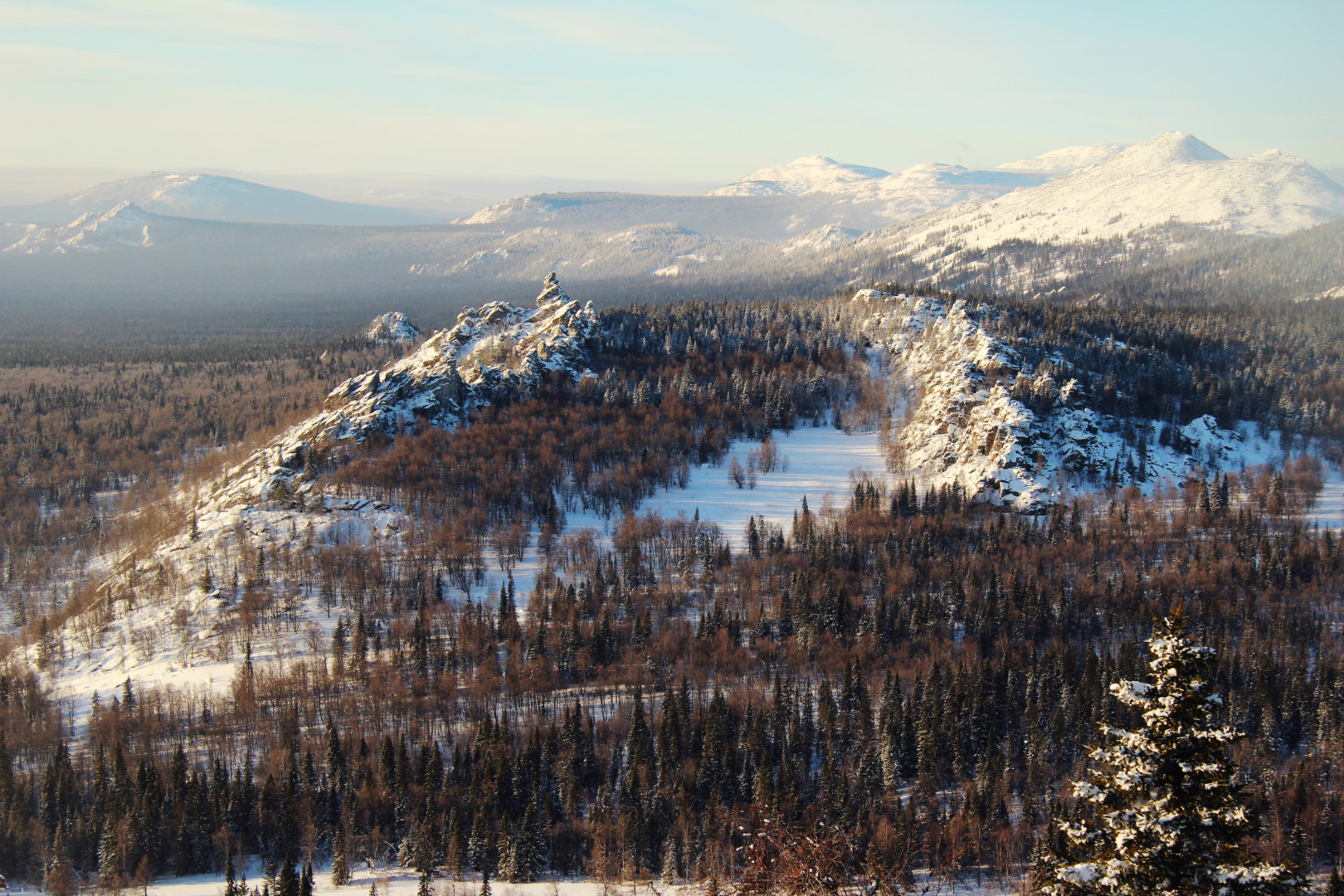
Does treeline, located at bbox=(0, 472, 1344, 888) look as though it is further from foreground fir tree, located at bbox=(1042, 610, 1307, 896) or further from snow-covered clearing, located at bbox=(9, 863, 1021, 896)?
foreground fir tree, located at bbox=(1042, 610, 1307, 896)

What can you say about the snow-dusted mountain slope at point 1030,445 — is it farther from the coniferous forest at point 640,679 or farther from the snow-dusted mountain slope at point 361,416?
the snow-dusted mountain slope at point 361,416

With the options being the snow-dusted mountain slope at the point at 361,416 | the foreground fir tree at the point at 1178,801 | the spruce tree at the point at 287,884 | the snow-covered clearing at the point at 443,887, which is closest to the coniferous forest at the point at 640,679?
the spruce tree at the point at 287,884

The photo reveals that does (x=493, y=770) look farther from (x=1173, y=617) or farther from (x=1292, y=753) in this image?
(x=1292, y=753)

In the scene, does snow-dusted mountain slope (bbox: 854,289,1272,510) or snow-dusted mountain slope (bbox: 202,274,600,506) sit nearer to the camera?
snow-dusted mountain slope (bbox: 202,274,600,506)

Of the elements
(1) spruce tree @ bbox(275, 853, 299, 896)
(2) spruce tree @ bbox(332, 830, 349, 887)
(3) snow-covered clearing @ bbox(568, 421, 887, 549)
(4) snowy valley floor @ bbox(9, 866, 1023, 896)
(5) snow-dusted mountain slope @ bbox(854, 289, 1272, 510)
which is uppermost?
(5) snow-dusted mountain slope @ bbox(854, 289, 1272, 510)

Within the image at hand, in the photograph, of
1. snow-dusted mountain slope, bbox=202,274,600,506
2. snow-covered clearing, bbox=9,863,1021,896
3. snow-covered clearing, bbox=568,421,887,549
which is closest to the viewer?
snow-covered clearing, bbox=9,863,1021,896

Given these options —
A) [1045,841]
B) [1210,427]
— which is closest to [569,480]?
[1045,841]

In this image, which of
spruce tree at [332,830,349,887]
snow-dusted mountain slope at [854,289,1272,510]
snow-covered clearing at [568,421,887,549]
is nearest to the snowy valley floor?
spruce tree at [332,830,349,887]

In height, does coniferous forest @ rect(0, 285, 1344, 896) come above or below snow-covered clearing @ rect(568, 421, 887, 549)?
below
